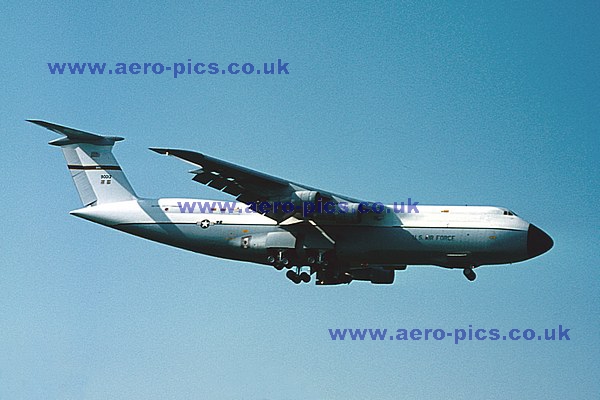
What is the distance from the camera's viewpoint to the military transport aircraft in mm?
25312

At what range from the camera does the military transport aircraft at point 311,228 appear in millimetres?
25312

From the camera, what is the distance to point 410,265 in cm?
2681

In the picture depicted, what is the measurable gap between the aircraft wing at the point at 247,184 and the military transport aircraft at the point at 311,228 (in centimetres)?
3

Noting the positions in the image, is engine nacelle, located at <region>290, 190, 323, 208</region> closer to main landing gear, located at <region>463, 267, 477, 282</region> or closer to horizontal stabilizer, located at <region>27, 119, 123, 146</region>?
main landing gear, located at <region>463, 267, 477, 282</region>

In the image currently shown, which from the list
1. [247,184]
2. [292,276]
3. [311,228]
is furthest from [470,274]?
[247,184]

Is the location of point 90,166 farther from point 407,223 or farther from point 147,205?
point 407,223

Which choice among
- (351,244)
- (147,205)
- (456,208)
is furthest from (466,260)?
(147,205)

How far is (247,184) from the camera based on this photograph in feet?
85.1

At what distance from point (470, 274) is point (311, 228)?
4767 mm

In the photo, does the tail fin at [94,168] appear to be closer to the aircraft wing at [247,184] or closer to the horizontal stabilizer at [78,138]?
the horizontal stabilizer at [78,138]

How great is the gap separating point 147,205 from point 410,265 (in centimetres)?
817

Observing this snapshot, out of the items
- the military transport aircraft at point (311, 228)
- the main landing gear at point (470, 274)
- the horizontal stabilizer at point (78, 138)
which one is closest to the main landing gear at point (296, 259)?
the military transport aircraft at point (311, 228)

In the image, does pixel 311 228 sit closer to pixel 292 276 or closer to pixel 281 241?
pixel 281 241

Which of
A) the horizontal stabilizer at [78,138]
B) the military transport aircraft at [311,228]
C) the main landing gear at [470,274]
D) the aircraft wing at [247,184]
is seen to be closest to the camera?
the aircraft wing at [247,184]
